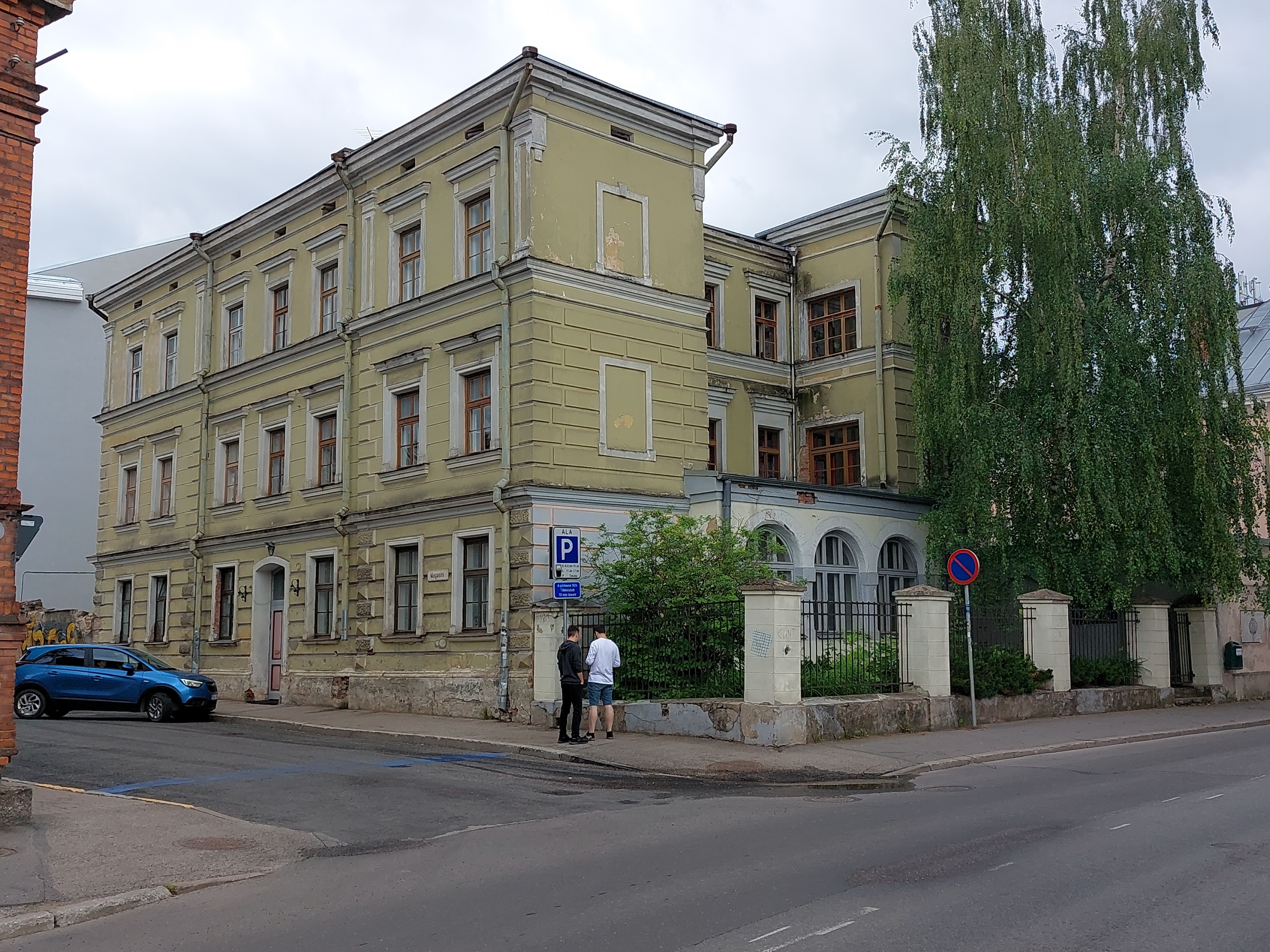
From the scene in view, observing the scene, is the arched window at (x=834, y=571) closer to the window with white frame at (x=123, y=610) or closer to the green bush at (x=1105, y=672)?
the green bush at (x=1105, y=672)

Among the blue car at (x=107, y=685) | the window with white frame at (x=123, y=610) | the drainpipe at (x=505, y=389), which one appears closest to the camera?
the drainpipe at (x=505, y=389)

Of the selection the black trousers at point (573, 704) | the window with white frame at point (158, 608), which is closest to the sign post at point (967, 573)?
the black trousers at point (573, 704)

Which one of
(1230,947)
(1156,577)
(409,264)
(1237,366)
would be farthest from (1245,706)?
(1230,947)

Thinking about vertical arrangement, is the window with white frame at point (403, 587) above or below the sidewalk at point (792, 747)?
above

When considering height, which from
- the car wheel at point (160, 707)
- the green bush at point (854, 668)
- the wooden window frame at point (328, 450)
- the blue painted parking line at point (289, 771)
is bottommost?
the blue painted parking line at point (289, 771)

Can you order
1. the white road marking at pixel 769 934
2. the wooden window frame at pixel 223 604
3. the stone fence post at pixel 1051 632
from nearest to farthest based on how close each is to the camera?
the white road marking at pixel 769 934, the stone fence post at pixel 1051 632, the wooden window frame at pixel 223 604

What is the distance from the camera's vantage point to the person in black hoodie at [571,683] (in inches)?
717

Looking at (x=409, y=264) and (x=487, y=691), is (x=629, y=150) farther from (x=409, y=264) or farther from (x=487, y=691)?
(x=487, y=691)

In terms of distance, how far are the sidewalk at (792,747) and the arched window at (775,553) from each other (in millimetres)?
4567

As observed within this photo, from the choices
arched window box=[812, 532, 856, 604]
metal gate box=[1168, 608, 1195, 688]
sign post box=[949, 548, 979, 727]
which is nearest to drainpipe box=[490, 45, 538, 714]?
arched window box=[812, 532, 856, 604]

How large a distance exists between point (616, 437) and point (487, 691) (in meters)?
5.29

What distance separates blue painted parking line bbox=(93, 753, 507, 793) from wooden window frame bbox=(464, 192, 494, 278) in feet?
33.1

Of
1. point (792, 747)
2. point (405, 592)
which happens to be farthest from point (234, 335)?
point (792, 747)

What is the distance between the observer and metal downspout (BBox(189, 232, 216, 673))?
103 ft
